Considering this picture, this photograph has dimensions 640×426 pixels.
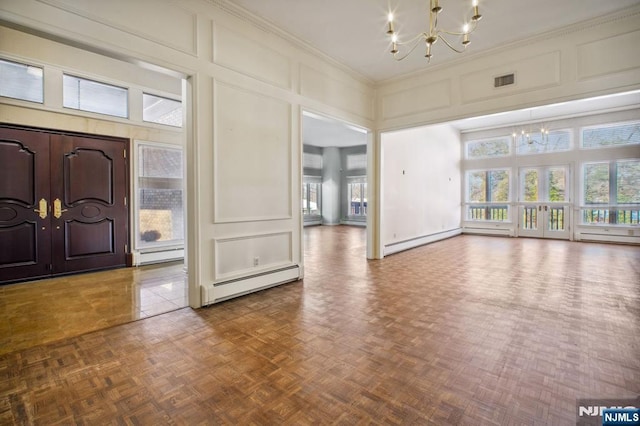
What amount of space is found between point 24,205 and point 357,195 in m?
11.5

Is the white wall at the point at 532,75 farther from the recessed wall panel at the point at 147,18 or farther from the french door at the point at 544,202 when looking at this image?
the french door at the point at 544,202

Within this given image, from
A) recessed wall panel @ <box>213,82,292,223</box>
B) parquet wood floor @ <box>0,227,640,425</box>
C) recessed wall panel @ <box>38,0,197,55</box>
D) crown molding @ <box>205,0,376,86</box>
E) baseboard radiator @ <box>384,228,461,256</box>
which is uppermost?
crown molding @ <box>205,0,376,86</box>

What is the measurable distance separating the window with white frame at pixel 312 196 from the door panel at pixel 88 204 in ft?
29.4

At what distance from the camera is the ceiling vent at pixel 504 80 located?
15.2ft

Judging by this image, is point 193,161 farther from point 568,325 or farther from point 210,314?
point 568,325

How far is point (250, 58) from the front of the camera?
3.98 m

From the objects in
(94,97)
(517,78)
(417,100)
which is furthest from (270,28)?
(517,78)

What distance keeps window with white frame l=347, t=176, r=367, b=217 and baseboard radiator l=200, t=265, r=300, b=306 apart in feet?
31.9

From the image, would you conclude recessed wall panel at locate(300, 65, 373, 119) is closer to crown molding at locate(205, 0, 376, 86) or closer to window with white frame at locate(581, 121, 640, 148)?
crown molding at locate(205, 0, 376, 86)

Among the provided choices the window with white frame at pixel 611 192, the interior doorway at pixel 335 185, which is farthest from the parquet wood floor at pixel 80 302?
the window with white frame at pixel 611 192

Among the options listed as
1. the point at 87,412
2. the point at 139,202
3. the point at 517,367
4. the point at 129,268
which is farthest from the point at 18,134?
the point at 517,367

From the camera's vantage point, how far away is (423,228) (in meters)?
8.28

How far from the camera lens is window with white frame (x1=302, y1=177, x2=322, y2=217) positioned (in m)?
14.0

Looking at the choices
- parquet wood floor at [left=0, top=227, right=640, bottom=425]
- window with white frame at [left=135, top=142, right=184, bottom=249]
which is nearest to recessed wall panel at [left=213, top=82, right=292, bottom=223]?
parquet wood floor at [left=0, top=227, right=640, bottom=425]
